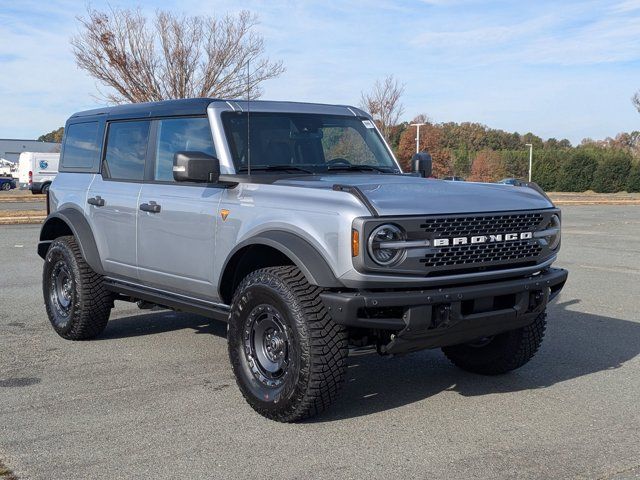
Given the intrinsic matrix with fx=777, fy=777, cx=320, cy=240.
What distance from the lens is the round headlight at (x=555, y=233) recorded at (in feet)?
17.3

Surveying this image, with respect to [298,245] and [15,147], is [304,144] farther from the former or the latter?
[15,147]

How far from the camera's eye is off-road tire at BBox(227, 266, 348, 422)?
4543mm

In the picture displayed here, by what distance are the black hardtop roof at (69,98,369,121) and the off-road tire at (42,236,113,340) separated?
1.29 meters

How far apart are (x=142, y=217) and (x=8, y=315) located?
301 centimetres

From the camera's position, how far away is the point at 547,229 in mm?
5250

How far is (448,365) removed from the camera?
6289 millimetres

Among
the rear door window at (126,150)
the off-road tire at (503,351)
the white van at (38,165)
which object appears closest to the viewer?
the off-road tire at (503,351)

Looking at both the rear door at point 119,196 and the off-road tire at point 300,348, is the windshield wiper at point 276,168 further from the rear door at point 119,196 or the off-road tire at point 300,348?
the rear door at point 119,196

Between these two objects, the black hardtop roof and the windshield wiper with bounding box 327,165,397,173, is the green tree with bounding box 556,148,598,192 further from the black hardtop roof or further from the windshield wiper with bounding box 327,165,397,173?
the windshield wiper with bounding box 327,165,397,173

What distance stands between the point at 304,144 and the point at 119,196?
1.65m

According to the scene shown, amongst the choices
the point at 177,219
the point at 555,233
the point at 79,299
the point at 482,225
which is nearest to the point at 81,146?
the point at 79,299

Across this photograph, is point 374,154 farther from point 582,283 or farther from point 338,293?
point 582,283

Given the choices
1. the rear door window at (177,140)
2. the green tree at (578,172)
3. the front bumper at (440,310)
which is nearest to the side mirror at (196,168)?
the rear door window at (177,140)

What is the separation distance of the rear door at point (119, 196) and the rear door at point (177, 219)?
148 millimetres
